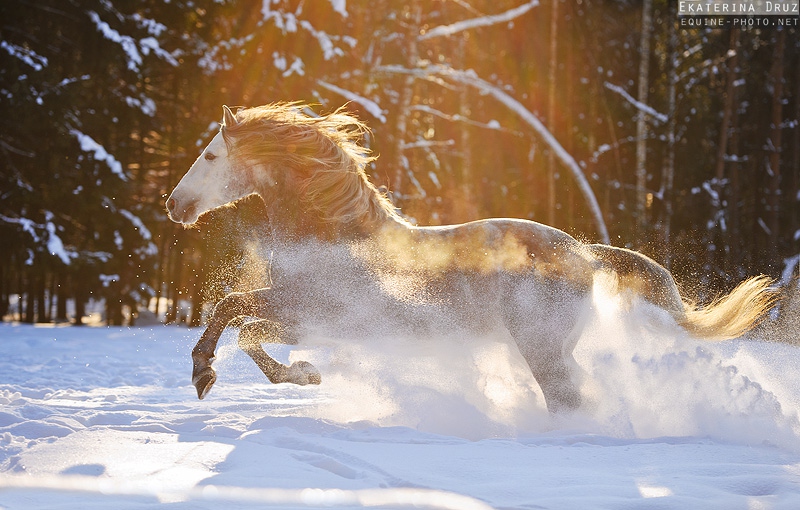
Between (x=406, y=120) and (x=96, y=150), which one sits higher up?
(x=406, y=120)

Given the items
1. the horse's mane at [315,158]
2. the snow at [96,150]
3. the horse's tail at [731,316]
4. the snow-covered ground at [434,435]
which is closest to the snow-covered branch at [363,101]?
the snow at [96,150]

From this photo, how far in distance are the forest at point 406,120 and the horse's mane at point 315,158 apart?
444 centimetres

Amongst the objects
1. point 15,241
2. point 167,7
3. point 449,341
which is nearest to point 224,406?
point 449,341

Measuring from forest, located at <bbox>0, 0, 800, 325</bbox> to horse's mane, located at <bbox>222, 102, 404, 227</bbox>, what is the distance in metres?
4.44

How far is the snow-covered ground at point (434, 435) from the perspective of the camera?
2.98 metres

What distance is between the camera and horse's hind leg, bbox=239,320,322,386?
4883 millimetres

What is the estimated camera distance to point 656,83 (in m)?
20.1

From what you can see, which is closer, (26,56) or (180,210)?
(180,210)

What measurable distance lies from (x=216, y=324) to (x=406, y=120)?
427 inches

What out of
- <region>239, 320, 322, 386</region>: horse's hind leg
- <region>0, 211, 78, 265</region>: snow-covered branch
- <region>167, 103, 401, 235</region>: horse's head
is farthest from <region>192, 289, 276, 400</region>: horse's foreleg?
<region>0, 211, 78, 265</region>: snow-covered branch

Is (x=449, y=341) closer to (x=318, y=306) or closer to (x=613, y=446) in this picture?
(x=318, y=306)

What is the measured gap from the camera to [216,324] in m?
4.69

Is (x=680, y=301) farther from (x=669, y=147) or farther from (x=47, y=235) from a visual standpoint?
(x=669, y=147)

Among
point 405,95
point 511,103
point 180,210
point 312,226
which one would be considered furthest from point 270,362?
point 511,103
